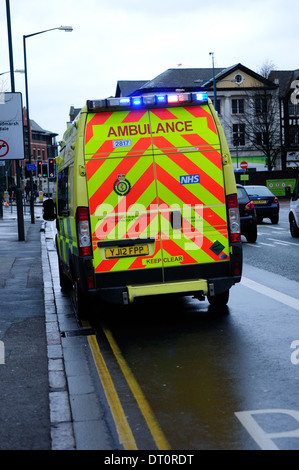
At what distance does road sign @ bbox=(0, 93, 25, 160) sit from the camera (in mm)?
21797

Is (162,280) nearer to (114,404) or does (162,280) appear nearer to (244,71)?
(114,404)

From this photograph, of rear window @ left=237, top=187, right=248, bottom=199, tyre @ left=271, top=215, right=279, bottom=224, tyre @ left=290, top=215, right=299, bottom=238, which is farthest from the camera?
tyre @ left=271, top=215, right=279, bottom=224

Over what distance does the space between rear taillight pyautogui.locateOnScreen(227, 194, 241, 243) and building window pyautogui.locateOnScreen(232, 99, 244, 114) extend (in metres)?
77.4

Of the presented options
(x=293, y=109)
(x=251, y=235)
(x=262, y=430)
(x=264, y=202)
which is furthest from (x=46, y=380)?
(x=293, y=109)

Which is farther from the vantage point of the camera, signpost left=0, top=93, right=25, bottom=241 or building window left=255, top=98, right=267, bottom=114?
building window left=255, top=98, right=267, bottom=114

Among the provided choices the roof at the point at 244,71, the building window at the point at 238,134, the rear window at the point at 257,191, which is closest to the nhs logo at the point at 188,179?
the rear window at the point at 257,191

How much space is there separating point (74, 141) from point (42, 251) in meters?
A: 12.5

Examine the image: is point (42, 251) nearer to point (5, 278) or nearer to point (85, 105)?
point (5, 278)

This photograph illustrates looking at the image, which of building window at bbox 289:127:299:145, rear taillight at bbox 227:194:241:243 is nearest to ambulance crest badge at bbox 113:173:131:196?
rear taillight at bbox 227:194:241:243

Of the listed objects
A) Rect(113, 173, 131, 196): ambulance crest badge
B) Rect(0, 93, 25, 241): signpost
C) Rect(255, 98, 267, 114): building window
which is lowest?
Rect(113, 173, 131, 196): ambulance crest badge

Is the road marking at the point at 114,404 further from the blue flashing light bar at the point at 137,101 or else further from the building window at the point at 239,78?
the building window at the point at 239,78

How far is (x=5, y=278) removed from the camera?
14.5 metres

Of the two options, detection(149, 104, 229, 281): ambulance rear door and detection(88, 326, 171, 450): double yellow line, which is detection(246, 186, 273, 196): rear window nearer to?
detection(149, 104, 229, 281): ambulance rear door
